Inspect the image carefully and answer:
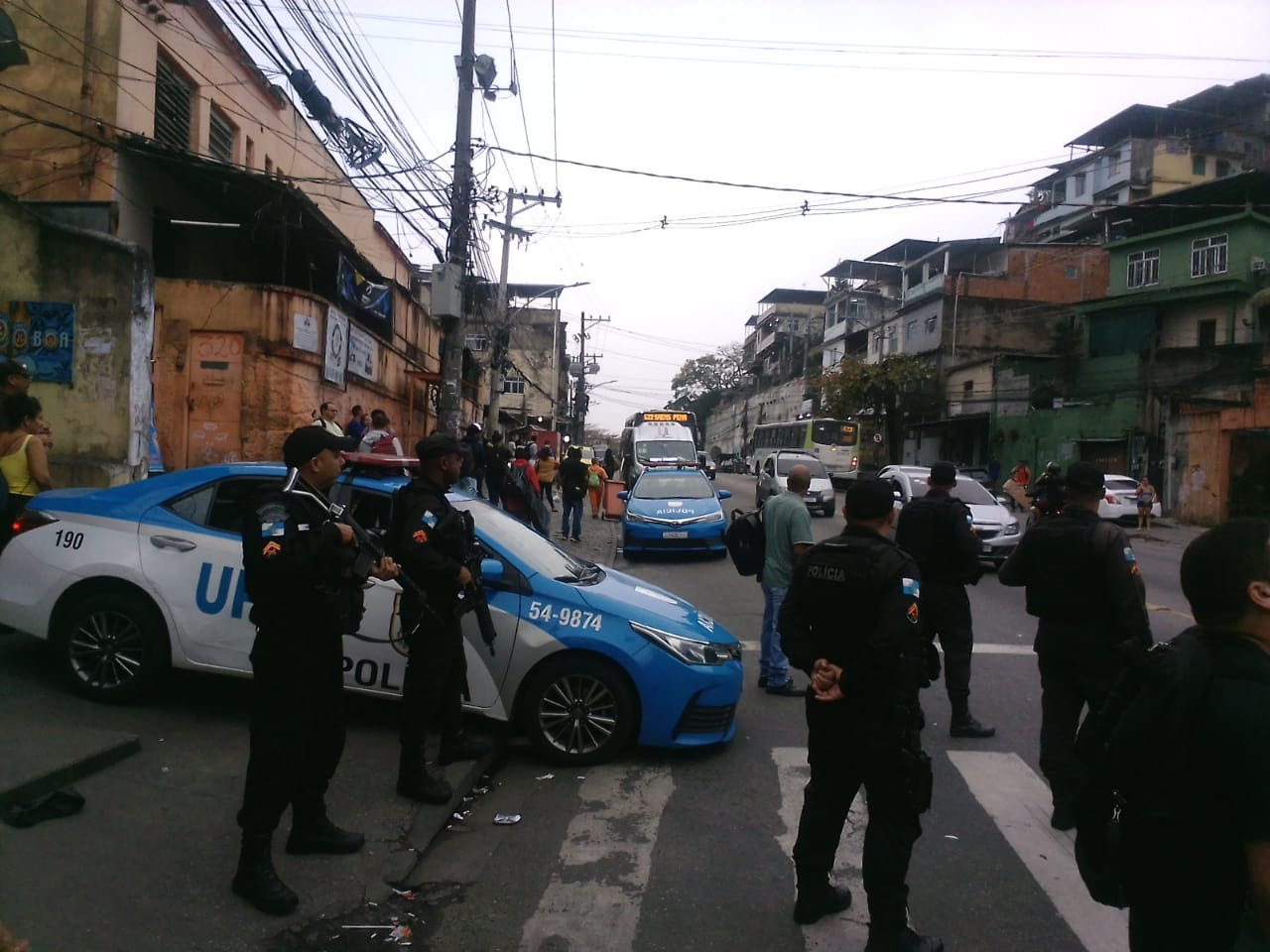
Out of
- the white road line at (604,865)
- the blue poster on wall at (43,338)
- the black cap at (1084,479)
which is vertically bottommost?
the white road line at (604,865)

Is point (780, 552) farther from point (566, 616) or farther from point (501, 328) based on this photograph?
point (501, 328)

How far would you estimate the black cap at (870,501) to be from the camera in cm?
370

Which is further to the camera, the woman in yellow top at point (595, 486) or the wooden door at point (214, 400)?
the woman in yellow top at point (595, 486)

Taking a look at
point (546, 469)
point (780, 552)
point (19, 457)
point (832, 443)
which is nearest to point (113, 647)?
point (19, 457)

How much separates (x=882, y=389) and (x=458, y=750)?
44.0 meters

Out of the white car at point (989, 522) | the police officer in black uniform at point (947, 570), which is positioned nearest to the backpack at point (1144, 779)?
the police officer in black uniform at point (947, 570)

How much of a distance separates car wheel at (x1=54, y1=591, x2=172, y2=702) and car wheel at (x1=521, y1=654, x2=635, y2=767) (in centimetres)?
231

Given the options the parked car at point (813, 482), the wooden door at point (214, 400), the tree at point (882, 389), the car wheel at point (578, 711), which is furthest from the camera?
the tree at point (882, 389)

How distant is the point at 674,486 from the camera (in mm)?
16828

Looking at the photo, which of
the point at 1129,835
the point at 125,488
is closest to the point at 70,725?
the point at 125,488

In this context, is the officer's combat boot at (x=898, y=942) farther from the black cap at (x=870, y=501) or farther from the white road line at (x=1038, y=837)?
the black cap at (x=870, y=501)

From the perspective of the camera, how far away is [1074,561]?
4.65 metres

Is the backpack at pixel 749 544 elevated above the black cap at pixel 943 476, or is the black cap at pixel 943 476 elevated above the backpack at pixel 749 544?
the black cap at pixel 943 476

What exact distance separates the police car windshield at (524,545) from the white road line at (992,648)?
3.11 meters
